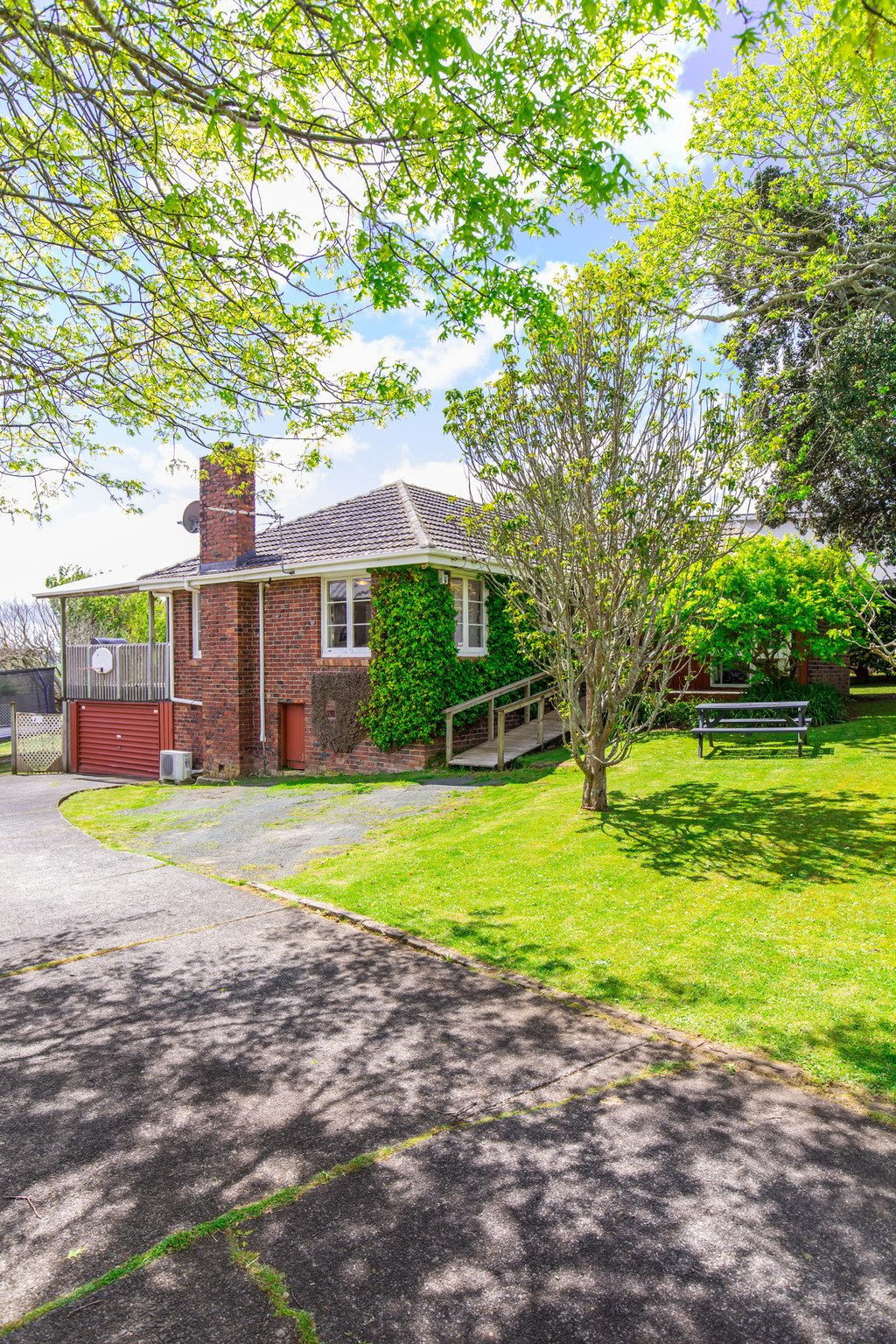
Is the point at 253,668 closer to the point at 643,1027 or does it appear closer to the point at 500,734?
the point at 500,734

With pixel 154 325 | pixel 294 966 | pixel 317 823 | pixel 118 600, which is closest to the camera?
pixel 294 966

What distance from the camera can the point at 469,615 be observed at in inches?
674

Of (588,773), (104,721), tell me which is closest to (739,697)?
(588,773)

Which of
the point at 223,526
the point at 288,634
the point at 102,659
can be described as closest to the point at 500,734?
the point at 288,634

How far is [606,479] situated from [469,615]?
7.97 m

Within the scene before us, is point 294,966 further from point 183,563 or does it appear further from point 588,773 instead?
Answer: point 183,563

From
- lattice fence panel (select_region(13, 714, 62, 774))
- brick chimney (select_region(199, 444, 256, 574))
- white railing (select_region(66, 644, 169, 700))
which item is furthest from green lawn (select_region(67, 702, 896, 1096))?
lattice fence panel (select_region(13, 714, 62, 774))

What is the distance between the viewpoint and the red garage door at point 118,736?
21.5 metres

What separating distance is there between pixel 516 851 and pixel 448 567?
8027 millimetres

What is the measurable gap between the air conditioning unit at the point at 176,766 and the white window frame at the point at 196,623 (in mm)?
2509

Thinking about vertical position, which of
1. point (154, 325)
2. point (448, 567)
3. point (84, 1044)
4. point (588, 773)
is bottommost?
point (84, 1044)

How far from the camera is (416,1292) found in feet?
9.16

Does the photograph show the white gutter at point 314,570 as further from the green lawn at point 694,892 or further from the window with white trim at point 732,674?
the window with white trim at point 732,674

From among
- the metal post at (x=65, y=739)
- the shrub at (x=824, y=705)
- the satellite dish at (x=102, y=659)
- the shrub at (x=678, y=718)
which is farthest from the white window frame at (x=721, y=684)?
the metal post at (x=65, y=739)
